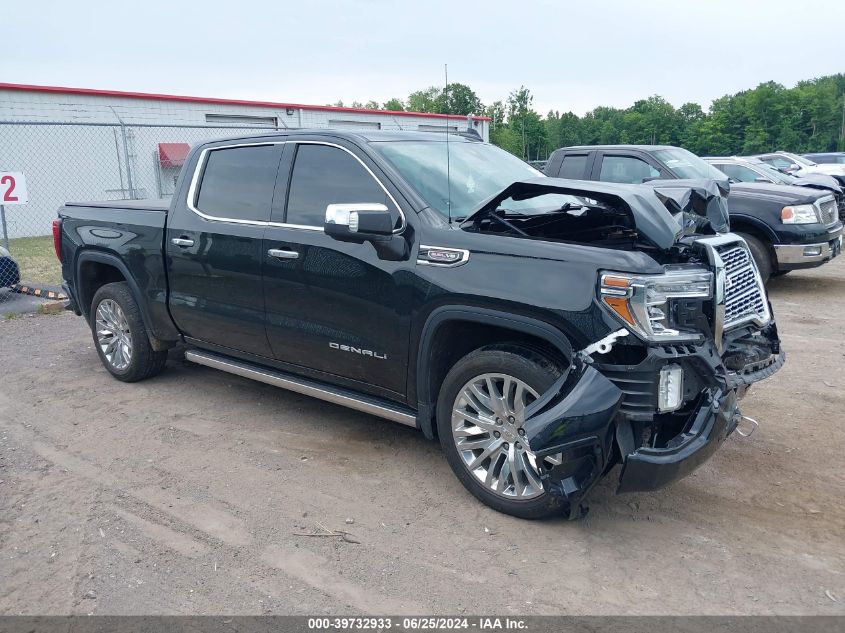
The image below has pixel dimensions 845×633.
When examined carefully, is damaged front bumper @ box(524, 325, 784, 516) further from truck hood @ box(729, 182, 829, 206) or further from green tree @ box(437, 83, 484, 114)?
truck hood @ box(729, 182, 829, 206)

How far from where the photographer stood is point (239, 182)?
516 centimetres

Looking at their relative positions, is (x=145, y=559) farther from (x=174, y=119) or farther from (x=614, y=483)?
(x=174, y=119)

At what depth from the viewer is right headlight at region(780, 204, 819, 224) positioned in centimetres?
906

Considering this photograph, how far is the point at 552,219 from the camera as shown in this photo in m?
4.14

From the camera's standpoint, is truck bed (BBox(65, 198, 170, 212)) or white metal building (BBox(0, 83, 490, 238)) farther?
white metal building (BBox(0, 83, 490, 238))

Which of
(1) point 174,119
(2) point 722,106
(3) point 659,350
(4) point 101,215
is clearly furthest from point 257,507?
(2) point 722,106

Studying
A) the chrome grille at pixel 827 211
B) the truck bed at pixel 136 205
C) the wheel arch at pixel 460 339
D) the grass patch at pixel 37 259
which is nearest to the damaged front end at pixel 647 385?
the wheel arch at pixel 460 339

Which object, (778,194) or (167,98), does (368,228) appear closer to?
(778,194)

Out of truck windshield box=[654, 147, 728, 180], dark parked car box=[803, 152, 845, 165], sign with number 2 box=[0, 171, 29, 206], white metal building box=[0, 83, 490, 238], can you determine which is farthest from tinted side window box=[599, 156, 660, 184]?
dark parked car box=[803, 152, 845, 165]

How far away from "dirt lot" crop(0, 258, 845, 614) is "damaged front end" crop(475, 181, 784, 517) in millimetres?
442

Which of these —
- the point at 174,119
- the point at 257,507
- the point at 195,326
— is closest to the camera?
the point at 257,507

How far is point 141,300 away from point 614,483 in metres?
3.88

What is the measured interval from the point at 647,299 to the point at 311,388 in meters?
2.32

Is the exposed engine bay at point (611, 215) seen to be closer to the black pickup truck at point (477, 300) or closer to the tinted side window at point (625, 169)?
the black pickup truck at point (477, 300)
